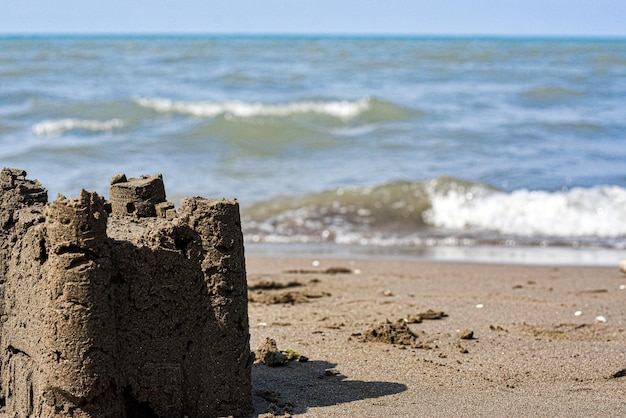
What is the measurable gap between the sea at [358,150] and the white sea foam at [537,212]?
0.10 ft

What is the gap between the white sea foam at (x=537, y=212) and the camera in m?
11.9

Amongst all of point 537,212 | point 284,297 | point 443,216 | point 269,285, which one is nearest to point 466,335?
point 284,297

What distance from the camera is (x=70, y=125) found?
19.5 meters

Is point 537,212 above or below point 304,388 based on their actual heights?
above

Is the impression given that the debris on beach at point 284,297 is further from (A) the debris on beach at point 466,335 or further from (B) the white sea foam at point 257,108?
(B) the white sea foam at point 257,108

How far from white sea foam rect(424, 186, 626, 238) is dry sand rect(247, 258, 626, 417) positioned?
3.25m

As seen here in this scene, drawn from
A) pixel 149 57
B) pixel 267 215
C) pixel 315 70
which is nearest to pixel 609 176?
pixel 267 215

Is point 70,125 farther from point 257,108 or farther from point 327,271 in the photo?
point 327,271

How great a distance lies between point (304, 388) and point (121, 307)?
1.37 m

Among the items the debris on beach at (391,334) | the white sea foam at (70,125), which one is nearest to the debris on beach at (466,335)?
the debris on beach at (391,334)

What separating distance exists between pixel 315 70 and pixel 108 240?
2981 cm

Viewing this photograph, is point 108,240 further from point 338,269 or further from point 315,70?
point 315,70

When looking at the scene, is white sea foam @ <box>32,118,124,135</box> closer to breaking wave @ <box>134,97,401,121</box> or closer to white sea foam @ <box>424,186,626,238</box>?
breaking wave @ <box>134,97,401,121</box>

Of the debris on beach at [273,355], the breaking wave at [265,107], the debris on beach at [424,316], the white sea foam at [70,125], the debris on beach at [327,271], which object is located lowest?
the debris on beach at [273,355]
